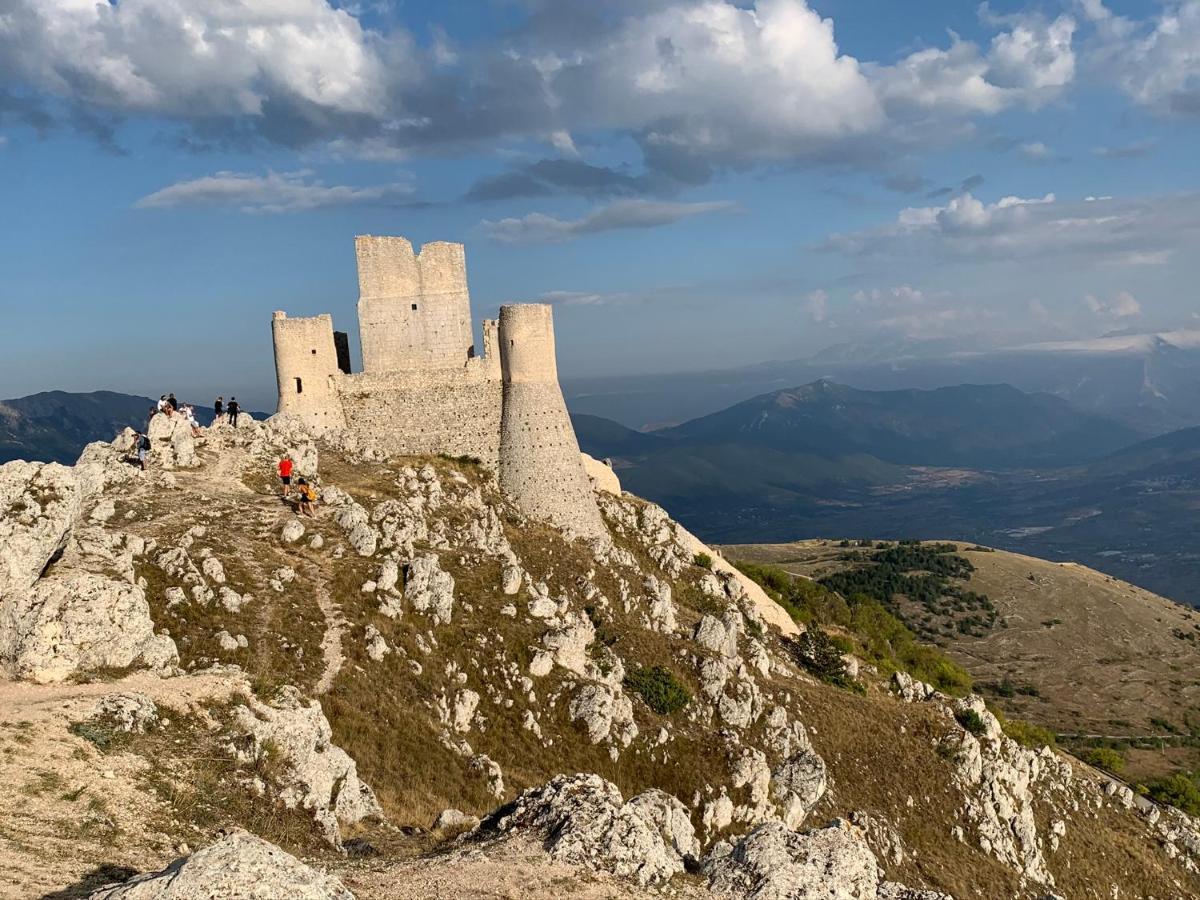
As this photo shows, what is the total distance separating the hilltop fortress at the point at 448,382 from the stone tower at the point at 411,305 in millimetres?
60

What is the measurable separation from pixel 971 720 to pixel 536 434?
3216cm

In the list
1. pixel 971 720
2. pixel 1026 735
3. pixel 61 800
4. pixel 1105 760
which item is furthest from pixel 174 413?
pixel 1105 760

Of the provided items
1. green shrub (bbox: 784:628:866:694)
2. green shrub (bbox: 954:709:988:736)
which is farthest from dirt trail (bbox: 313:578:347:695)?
green shrub (bbox: 954:709:988:736)

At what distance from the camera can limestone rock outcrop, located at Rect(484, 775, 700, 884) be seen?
15852mm

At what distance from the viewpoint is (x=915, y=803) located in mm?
42750

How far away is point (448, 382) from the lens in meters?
52.4

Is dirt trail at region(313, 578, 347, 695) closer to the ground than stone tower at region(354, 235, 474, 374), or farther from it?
closer to the ground

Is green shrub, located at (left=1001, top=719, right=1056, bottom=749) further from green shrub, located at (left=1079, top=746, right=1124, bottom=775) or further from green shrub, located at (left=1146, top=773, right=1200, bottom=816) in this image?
green shrub, located at (left=1146, top=773, right=1200, bottom=816)

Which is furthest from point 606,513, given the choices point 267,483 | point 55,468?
point 55,468

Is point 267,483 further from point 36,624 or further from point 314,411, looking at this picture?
point 36,624

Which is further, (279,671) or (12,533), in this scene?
(279,671)

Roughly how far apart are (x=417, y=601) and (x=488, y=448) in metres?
19.2

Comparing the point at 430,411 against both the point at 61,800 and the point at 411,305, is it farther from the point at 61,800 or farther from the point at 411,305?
the point at 61,800

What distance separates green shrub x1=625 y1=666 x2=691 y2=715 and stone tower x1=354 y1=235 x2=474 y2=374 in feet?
75.4
